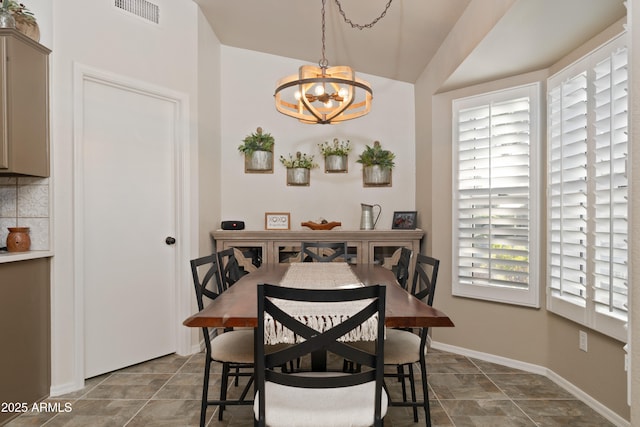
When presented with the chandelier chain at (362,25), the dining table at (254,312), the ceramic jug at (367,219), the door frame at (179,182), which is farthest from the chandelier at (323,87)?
the ceramic jug at (367,219)

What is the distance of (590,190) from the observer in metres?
2.40

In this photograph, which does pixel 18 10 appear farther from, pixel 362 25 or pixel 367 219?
pixel 367 219

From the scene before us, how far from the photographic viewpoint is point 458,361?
10.5 ft

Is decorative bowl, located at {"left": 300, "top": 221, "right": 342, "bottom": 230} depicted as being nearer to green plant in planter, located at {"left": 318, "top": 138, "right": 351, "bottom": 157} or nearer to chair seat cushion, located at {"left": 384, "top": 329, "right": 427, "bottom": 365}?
green plant in planter, located at {"left": 318, "top": 138, "right": 351, "bottom": 157}

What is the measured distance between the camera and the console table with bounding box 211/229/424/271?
3674 millimetres

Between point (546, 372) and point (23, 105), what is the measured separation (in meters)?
4.05

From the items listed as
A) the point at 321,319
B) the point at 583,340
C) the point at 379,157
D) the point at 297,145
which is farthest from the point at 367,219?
the point at 321,319

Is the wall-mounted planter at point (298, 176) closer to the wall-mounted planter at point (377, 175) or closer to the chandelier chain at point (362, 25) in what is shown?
the wall-mounted planter at point (377, 175)

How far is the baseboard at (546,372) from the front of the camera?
7.36 ft

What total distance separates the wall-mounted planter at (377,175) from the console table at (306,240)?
2.19 feet

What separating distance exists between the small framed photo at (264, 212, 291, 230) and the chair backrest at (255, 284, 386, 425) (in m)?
2.59

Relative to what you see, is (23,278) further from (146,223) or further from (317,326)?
(317,326)

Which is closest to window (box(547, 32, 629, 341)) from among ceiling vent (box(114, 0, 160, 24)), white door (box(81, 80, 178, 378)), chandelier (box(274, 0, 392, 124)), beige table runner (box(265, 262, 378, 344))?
chandelier (box(274, 0, 392, 124))

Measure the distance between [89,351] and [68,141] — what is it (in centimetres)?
152
